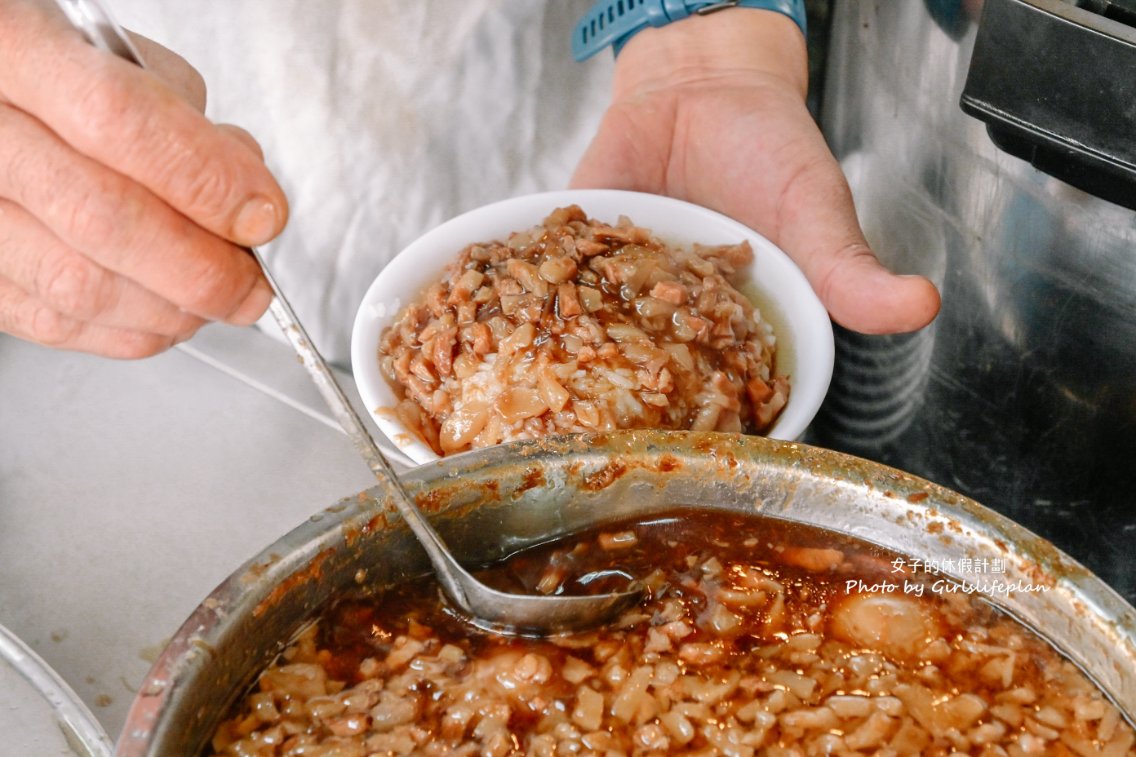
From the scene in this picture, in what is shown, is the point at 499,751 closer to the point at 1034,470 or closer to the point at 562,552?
the point at 562,552

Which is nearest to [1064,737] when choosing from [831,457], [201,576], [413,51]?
[831,457]

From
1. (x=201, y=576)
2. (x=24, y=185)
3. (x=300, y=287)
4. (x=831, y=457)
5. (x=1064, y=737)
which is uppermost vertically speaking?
(x=24, y=185)

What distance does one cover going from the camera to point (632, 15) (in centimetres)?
223

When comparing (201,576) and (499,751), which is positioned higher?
(499,751)

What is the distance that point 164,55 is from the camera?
4.32 feet

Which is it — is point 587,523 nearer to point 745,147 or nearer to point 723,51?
point 745,147

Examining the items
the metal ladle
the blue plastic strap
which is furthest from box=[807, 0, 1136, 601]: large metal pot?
the metal ladle

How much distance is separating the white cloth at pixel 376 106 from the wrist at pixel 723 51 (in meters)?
0.30

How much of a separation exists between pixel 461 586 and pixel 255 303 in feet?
1.14

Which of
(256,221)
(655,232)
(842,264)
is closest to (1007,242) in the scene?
(842,264)

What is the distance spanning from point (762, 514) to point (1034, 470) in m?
0.77

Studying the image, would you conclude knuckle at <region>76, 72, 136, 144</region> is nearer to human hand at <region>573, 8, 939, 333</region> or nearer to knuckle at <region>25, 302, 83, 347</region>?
knuckle at <region>25, 302, 83, 347</region>

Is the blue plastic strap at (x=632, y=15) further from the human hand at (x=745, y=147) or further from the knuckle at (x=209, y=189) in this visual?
the knuckle at (x=209, y=189)

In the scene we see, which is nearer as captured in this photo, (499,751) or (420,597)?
(499,751)
